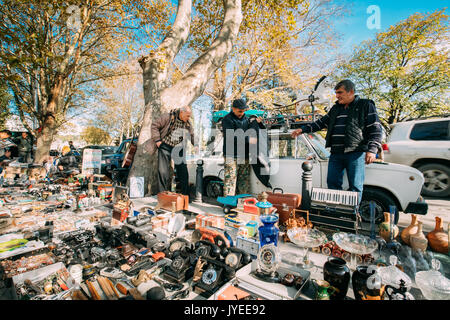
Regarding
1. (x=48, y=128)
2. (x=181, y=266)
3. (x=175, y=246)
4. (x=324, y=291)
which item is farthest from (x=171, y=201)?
(x=48, y=128)

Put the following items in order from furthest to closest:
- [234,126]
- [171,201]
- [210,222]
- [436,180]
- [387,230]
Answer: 1. [436,180]
2. [234,126]
3. [171,201]
4. [210,222]
5. [387,230]

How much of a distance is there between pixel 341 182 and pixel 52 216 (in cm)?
530

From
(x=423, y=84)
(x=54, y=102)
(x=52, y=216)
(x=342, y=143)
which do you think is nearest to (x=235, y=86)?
(x=54, y=102)

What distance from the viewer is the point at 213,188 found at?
568 cm

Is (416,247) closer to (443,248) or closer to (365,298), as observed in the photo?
(443,248)

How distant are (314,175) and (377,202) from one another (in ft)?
3.75

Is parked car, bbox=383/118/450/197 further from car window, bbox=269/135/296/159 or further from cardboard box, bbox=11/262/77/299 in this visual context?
cardboard box, bbox=11/262/77/299

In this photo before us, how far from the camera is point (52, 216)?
3.70 m

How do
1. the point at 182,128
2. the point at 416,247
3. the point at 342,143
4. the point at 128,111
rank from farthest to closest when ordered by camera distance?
the point at 128,111
the point at 182,128
the point at 342,143
the point at 416,247

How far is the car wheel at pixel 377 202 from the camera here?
3502mm

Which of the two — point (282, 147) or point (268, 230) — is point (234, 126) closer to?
point (282, 147)

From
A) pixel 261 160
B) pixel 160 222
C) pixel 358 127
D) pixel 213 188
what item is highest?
pixel 358 127
